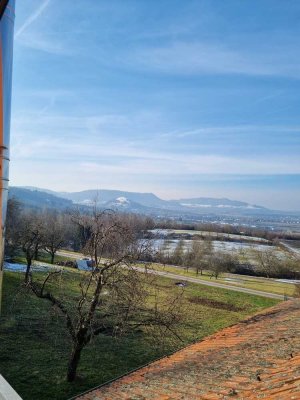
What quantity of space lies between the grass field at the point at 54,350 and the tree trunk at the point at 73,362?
234mm

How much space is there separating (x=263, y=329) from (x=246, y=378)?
15.1 ft

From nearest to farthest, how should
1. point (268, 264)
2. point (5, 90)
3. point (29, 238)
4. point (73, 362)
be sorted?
point (5, 90) < point (73, 362) < point (29, 238) < point (268, 264)

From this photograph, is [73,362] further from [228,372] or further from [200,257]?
[200,257]

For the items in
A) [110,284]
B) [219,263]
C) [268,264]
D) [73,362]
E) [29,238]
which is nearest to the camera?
[110,284]

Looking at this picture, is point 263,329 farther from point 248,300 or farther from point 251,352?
point 248,300

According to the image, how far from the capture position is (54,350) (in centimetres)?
1555

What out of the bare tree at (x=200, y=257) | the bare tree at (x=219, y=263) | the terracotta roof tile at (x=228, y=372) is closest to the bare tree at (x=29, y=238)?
the terracotta roof tile at (x=228, y=372)

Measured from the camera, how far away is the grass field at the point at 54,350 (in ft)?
40.0

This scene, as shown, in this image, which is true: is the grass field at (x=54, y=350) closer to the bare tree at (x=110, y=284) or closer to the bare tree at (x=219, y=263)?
the bare tree at (x=110, y=284)

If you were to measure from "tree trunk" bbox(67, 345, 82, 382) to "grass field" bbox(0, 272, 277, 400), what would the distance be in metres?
0.23

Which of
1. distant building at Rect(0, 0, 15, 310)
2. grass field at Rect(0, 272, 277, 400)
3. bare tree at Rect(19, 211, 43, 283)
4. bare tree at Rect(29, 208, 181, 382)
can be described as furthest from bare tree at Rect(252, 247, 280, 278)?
distant building at Rect(0, 0, 15, 310)

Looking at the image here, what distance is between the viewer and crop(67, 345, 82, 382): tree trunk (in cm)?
1151

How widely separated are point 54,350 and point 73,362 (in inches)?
160

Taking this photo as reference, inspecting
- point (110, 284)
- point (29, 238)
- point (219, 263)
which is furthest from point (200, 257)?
point (110, 284)
